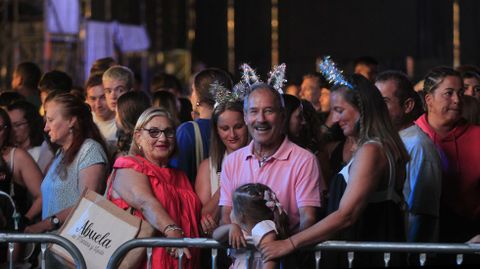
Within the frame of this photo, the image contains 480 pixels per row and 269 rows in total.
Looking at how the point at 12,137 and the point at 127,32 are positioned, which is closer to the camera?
the point at 12,137

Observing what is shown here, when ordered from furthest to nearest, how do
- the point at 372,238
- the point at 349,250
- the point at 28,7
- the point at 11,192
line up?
the point at 28,7, the point at 11,192, the point at 372,238, the point at 349,250

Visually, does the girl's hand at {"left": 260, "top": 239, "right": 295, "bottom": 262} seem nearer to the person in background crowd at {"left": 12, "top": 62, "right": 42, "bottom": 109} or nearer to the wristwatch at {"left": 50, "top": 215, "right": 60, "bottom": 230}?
the wristwatch at {"left": 50, "top": 215, "right": 60, "bottom": 230}

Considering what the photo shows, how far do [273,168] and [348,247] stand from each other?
750 millimetres

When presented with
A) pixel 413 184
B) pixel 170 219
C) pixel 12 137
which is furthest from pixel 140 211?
pixel 12 137

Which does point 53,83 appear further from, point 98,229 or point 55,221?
point 98,229

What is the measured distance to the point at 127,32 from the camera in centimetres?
2055

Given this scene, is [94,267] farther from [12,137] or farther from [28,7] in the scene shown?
[28,7]

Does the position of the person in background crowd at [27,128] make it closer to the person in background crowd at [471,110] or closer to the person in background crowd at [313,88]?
the person in background crowd at [313,88]

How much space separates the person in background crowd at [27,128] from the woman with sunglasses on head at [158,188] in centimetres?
233

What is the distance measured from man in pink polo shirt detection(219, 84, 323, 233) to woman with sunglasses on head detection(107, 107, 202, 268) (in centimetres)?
38

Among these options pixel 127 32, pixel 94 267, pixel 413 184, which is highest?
pixel 127 32

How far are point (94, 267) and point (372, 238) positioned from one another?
1556 millimetres

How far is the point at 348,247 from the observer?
5.95 meters

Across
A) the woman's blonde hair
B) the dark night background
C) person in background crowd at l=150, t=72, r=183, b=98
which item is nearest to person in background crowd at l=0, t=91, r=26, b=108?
person in background crowd at l=150, t=72, r=183, b=98
